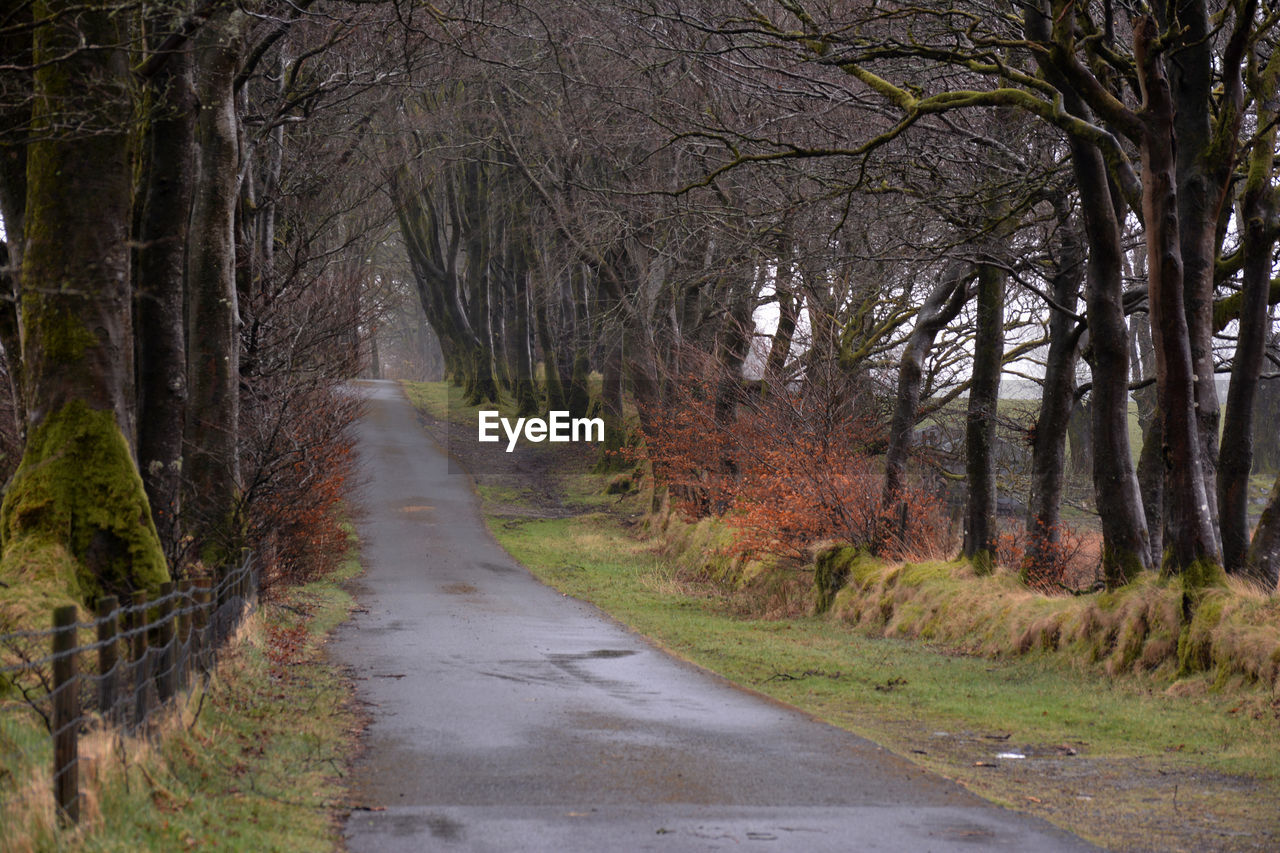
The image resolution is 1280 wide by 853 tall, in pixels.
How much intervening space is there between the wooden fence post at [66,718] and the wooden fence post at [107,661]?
0.69m

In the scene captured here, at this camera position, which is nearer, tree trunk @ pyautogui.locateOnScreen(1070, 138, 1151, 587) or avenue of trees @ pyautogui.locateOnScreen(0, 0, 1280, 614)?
avenue of trees @ pyautogui.locateOnScreen(0, 0, 1280, 614)

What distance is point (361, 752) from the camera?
9.65 m

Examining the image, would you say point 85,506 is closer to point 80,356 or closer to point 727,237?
point 80,356

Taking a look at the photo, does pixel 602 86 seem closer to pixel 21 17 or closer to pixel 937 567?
pixel 937 567

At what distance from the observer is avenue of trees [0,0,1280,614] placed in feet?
34.1

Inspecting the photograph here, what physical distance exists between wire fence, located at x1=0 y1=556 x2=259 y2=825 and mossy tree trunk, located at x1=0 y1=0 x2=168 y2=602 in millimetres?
580

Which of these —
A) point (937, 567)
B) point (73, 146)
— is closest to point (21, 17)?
point (73, 146)

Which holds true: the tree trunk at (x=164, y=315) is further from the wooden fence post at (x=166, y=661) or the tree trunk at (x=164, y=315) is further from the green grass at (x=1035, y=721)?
the green grass at (x=1035, y=721)

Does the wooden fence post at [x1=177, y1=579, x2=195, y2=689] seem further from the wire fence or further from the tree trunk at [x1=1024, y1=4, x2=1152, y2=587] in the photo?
the tree trunk at [x1=1024, y1=4, x2=1152, y2=587]

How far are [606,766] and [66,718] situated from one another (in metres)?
4.11

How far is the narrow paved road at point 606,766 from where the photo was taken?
7.30 meters

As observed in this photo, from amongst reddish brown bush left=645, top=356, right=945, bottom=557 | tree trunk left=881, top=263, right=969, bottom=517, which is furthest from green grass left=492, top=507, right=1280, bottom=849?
tree trunk left=881, top=263, right=969, bottom=517

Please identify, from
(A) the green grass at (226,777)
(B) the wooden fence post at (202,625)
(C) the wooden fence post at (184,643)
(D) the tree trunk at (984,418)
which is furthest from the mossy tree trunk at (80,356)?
(D) the tree trunk at (984,418)

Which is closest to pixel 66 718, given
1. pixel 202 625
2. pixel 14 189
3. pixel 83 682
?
pixel 83 682
